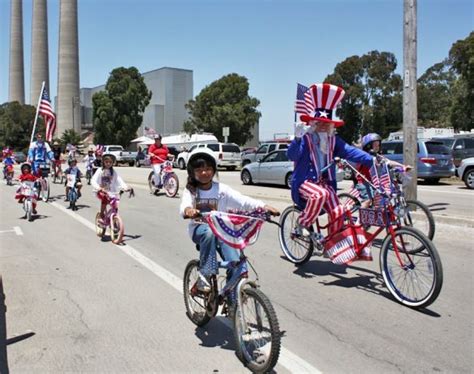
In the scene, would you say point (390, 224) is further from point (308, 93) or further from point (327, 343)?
point (308, 93)

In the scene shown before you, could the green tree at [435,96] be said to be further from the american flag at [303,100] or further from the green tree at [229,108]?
the american flag at [303,100]

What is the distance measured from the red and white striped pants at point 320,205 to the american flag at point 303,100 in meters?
1.06

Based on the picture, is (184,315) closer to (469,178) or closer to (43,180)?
(43,180)

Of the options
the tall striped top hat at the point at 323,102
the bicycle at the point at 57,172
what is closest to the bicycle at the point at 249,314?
the tall striped top hat at the point at 323,102

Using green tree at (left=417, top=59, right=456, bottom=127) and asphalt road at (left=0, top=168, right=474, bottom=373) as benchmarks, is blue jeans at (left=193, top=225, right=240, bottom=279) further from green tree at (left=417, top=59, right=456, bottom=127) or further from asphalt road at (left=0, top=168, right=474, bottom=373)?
green tree at (left=417, top=59, right=456, bottom=127)

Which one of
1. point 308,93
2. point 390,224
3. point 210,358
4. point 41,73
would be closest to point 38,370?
point 210,358

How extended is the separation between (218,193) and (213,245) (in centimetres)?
49

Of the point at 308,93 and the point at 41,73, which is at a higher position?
the point at 41,73

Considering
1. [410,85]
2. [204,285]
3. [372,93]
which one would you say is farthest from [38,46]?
[204,285]

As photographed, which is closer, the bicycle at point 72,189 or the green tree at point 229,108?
the bicycle at point 72,189

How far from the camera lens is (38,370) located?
152 inches

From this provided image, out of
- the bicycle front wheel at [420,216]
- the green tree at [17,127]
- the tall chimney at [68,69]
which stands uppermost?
the tall chimney at [68,69]

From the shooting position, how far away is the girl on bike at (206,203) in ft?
13.9

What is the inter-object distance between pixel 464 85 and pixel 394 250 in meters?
39.5
